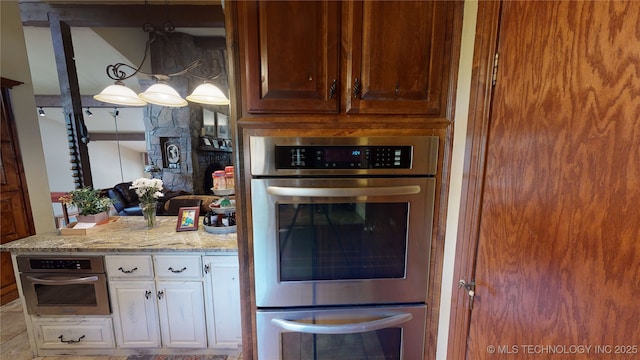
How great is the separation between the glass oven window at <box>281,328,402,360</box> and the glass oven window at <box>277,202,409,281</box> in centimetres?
30

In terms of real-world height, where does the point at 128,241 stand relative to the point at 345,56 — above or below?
below

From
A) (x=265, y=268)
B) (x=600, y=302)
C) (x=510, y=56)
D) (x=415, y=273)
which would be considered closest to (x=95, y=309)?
(x=265, y=268)

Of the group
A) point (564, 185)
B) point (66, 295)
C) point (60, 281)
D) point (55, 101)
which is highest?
point (55, 101)

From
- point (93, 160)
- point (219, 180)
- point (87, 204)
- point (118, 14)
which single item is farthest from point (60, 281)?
point (93, 160)

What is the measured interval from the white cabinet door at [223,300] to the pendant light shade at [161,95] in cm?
125

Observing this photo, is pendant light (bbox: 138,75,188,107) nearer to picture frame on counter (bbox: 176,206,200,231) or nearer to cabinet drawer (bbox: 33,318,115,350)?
picture frame on counter (bbox: 176,206,200,231)

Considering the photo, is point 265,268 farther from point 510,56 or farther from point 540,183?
point 510,56

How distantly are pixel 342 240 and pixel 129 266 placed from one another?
59.0 inches

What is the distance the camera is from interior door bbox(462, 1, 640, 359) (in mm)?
493

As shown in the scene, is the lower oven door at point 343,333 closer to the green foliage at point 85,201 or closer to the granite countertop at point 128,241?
the granite countertop at point 128,241

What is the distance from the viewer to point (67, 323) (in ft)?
5.64

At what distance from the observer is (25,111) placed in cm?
260

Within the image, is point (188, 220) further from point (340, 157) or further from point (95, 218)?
point (340, 157)

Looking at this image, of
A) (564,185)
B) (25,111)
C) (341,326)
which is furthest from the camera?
(25,111)
